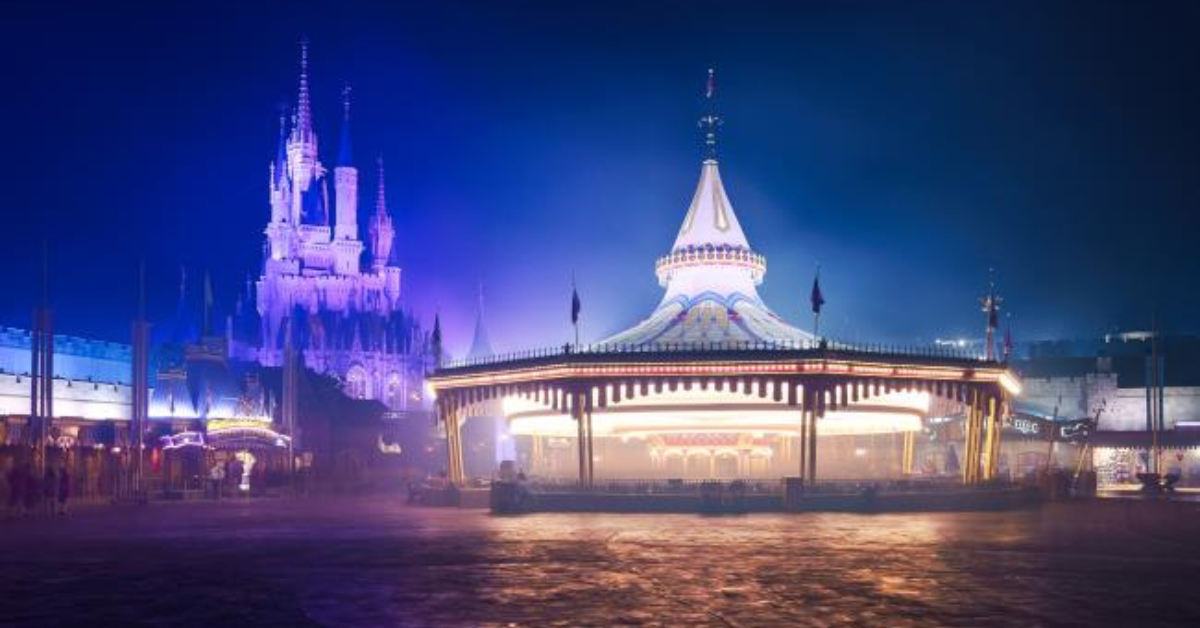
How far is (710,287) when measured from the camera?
5306 cm

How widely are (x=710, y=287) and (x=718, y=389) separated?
27.9ft

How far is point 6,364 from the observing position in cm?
7194

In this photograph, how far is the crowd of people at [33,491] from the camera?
4434cm

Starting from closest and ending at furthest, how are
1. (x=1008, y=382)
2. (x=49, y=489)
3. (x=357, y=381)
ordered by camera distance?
(x=49, y=489) → (x=1008, y=382) → (x=357, y=381)

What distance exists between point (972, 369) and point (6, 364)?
56707 mm

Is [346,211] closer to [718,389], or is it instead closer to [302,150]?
[302,150]

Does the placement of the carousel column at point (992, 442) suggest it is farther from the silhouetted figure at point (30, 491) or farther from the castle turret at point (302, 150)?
the castle turret at point (302, 150)

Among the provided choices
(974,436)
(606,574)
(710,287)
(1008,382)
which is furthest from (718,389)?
(606,574)

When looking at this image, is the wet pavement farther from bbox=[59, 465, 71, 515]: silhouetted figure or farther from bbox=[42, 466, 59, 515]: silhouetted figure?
bbox=[42, 466, 59, 515]: silhouetted figure

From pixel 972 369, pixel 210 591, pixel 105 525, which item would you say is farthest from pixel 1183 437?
pixel 210 591

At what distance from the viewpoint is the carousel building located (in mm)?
44938

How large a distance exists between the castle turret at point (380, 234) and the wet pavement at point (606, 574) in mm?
123393

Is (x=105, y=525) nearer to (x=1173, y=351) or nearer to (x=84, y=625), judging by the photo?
(x=84, y=625)

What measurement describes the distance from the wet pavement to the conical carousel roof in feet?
44.8
